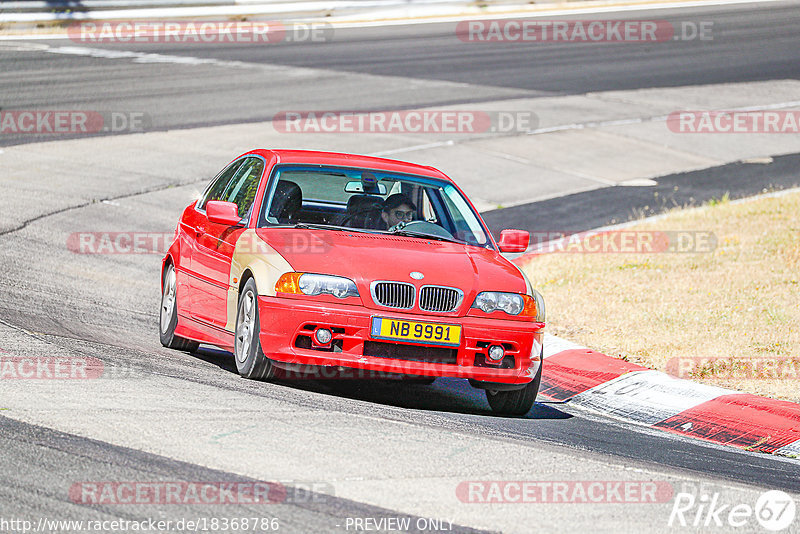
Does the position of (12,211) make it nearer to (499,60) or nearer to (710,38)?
(499,60)

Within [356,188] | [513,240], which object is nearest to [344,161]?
[356,188]

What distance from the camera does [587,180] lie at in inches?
731

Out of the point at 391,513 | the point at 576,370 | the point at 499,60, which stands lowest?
the point at 576,370

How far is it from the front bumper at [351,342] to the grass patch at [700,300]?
2663mm

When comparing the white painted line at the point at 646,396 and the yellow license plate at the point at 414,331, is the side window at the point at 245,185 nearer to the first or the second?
the yellow license plate at the point at 414,331

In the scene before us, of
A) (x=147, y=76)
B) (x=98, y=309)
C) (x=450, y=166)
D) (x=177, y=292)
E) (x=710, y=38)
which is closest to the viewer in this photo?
(x=177, y=292)

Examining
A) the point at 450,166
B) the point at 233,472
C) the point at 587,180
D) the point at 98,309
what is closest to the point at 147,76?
the point at 450,166

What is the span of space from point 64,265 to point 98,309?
173cm
